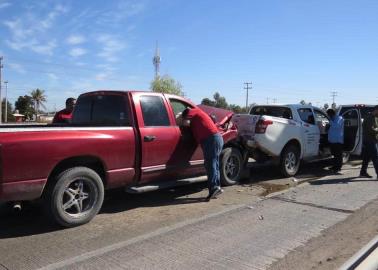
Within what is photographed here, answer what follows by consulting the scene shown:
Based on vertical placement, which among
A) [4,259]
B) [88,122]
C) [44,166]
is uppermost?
[88,122]

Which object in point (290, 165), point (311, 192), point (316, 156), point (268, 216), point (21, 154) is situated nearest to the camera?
point (21, 154)

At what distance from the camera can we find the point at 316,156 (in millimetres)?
12016

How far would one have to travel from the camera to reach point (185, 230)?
6293 millimetres

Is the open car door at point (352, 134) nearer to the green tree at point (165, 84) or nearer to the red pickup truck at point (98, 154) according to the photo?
the red pickup truck at point (98, 154)

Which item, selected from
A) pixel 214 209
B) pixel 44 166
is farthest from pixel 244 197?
pixel 44 166

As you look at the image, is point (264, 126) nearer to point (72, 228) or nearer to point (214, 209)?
point (214, 209)

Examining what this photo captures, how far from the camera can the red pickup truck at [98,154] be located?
5820 millimetres

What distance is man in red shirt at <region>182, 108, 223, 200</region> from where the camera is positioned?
812cm

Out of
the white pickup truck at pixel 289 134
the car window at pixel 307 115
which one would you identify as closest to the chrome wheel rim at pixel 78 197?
the white pickup truck at pixel 289 134

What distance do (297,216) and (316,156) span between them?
16.7ft

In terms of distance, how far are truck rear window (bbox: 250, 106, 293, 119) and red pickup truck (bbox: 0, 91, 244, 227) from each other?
9.11 ft

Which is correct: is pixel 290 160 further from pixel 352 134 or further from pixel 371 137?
pixel 352 134

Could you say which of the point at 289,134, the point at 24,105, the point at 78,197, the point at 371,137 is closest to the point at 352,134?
the point at 371,137

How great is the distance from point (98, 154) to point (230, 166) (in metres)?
3.61
